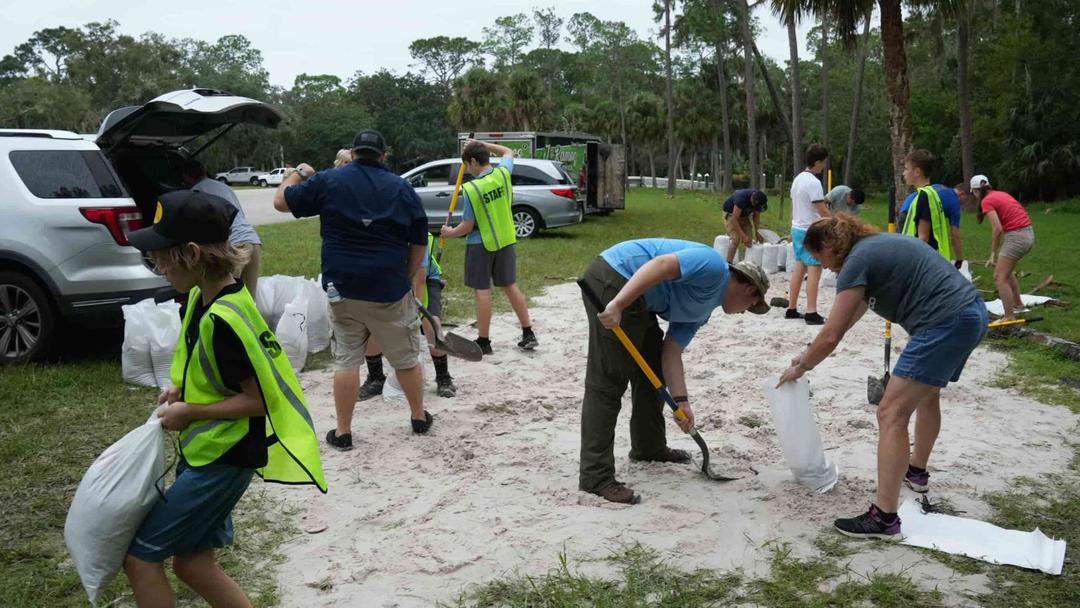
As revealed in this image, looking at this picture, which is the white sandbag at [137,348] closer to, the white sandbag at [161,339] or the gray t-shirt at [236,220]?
the white sandbag at [161,339]

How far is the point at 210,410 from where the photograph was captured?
251 centimetres

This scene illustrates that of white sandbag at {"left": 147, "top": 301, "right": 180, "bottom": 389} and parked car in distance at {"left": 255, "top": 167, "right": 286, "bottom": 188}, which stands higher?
parked car in distance at {"left": 255, "top": 167, "right": 286, "bottom": 188}

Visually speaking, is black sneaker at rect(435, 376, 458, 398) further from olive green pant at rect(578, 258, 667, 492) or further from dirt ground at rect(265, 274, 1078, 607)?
olive green pant at rect(578, 258, 667, 492)

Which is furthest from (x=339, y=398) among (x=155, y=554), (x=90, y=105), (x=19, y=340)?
(x=90, y=105)

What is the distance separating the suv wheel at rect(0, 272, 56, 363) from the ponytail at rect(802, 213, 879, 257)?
219 inches

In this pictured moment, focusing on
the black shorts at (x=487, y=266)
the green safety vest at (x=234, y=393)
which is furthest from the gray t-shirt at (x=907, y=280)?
the black shorts at (x=487, y=266)

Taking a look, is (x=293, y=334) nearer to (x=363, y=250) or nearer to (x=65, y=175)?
(x=65, y=175)

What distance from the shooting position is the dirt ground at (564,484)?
367 centimetres

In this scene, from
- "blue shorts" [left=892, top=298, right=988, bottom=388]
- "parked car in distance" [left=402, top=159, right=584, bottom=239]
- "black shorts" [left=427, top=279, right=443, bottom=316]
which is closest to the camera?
"blue shorts" [left=892, top=298, right=988, bottom=388]

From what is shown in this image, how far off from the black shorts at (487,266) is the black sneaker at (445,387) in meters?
1.18

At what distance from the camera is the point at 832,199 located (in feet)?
35.8

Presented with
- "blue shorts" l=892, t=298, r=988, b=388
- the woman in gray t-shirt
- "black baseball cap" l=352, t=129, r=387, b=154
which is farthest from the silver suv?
"blue shorts" l=892, t=298, r=988, b=388

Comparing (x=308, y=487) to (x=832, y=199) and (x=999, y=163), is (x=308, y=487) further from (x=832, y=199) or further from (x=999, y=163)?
(x=999, y=163)

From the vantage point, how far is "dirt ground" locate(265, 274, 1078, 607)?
3.67 meters
